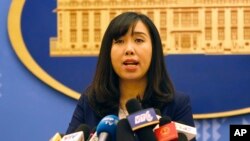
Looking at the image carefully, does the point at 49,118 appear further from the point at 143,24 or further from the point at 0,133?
the point at 143,24

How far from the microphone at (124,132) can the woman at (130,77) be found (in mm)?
235

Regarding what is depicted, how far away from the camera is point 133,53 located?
92 cm

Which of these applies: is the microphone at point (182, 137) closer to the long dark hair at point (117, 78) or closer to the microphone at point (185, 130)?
the microphone at point (185, 130)

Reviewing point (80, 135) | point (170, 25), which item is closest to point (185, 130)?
point (80, 135)

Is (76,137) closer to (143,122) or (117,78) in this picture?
(143,122)

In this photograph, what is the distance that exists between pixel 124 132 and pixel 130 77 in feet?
0.82

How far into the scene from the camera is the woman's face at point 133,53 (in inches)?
36.2

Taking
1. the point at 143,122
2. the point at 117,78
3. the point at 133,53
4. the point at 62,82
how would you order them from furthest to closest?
the point at 62,82, the point at 117,78, the point at 133,53, the point at 143,122

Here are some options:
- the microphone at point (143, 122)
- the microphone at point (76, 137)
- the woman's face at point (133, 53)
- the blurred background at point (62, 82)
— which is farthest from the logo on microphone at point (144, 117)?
the blurred background at point (62, 82)

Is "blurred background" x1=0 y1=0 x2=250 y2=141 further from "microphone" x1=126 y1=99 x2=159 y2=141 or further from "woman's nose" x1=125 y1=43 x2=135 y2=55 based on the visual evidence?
"microphone" x1=126 y1=99 x2=159 y2=141

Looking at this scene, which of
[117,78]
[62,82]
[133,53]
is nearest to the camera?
[133,53]

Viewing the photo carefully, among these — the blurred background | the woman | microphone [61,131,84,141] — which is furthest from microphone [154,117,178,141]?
the blurred background

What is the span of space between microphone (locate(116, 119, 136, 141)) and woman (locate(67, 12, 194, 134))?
0.77 ft

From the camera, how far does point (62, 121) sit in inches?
71.0
